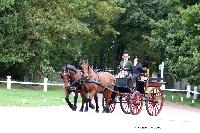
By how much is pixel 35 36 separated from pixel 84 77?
23.1 m

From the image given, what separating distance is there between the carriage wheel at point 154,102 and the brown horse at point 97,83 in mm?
1627

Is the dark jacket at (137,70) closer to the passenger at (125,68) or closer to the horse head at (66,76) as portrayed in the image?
the passenger at (125,68)

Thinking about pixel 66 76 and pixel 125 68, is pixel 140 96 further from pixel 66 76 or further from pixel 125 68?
pixel 66 76

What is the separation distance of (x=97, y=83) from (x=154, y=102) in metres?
2.77

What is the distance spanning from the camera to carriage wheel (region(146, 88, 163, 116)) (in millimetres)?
22516

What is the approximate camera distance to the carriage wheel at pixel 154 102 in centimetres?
2252

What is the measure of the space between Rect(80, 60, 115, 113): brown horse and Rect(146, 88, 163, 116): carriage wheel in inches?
64.1

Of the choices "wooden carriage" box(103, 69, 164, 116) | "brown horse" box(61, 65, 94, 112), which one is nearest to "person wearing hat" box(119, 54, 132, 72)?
"wooden carriage" box(103, 69, 164, 116)

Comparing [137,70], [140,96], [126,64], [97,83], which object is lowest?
[140,96]

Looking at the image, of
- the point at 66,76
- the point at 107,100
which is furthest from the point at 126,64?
the point at 66,76

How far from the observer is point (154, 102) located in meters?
22.6

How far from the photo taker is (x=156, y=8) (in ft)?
177

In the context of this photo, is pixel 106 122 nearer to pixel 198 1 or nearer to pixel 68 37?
pixel 198 1

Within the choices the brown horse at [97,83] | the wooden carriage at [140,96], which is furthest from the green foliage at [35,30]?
the wooden carriage at [140,96]
